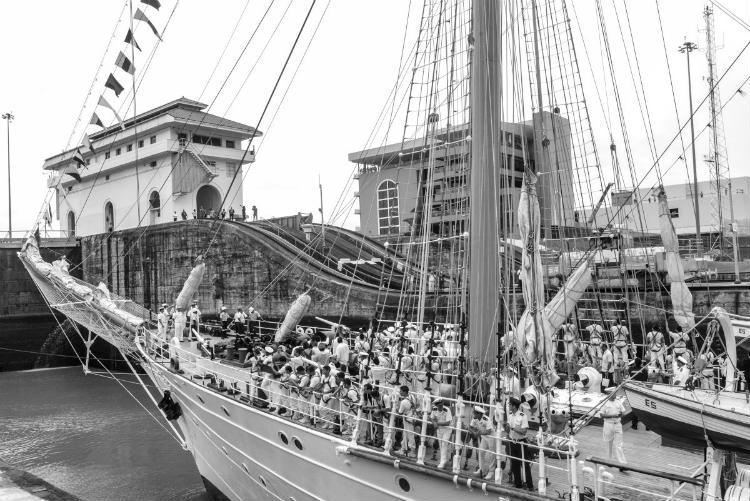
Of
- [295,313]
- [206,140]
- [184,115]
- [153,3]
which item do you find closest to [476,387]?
[295,313]

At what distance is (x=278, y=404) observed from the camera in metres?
10.8

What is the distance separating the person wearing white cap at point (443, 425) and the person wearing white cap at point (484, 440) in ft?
1.15

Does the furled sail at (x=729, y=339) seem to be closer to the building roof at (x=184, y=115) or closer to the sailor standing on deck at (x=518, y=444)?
the sailor standing on deck at (x=518, y=444)

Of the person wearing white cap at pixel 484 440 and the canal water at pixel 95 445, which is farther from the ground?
the person wearing white cap at pixel 484 440

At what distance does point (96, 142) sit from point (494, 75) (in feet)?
140

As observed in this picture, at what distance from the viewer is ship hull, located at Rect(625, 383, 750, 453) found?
6.64 m

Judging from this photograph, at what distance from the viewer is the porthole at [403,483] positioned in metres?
8.60

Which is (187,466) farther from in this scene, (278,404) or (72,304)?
(278,404)

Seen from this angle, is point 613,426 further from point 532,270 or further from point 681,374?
point 532,270

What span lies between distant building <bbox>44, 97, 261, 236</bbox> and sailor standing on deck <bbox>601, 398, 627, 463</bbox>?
3454 centimetres

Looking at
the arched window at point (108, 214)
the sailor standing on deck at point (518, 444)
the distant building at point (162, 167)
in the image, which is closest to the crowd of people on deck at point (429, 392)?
the sailor standing on deck at point (518, 444)

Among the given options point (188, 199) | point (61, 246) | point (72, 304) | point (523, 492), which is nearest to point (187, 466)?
point (72, 304)

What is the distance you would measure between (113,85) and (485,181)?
12.1 metres

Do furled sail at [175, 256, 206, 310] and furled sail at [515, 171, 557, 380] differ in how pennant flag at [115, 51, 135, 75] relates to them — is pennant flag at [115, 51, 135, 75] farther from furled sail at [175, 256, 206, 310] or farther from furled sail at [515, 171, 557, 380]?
furled sail at [515, 171, 557, 380]
